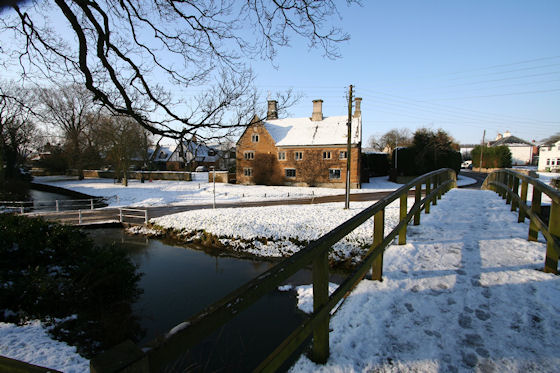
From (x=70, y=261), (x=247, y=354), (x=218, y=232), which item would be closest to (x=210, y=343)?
(x=247, y=354)

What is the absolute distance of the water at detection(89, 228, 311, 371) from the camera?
6199 millimetres

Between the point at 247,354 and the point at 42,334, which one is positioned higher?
the point at 42,334

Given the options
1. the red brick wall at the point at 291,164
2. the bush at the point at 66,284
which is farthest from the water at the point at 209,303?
the red brick wall at the point at 291,164

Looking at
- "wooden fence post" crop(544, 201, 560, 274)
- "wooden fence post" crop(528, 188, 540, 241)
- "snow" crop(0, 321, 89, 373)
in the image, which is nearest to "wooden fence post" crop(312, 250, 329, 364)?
"wooden fence post" crop(544, 201, 560, 274)

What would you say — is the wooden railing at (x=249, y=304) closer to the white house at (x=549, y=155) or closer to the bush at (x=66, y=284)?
the bush at (x=66, y=284)

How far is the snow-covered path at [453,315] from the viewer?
7.48ft

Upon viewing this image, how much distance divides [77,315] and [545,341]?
8.45m

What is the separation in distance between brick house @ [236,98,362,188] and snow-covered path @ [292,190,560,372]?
1147 inches

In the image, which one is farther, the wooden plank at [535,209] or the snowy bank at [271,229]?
the snowy bank at [271,229]

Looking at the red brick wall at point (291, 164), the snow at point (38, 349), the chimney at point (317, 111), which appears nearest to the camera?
the snow at point (38, 349)

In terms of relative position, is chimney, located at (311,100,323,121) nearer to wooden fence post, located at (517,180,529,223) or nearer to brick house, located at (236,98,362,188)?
brick house, located at (236,98,362,188)

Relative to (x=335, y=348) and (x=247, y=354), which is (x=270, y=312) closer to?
(x=247, y=354)

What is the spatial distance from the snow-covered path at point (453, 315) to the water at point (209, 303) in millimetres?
3886

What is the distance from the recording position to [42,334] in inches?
220
